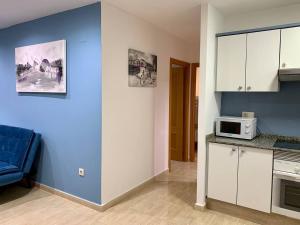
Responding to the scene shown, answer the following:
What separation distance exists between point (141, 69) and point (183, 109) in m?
1.79

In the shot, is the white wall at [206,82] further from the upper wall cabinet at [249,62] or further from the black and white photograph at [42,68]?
the black and white photograph at [42,68]

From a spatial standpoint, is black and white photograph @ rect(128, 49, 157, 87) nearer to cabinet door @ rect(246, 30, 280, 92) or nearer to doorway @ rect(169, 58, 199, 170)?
doorway @ rect(169, 58, 199, 170)

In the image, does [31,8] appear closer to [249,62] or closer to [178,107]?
[249,62]

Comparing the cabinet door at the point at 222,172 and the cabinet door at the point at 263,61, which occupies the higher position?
the cabinet door at the point at 263,61

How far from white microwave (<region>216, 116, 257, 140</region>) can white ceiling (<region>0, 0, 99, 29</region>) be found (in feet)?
6.89

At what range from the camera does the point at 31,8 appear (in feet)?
9.64


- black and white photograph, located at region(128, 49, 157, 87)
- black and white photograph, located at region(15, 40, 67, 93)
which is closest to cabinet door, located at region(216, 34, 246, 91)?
black and white photograph, located at region(128, 49, 157, 87)

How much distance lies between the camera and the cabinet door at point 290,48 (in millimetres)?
2543

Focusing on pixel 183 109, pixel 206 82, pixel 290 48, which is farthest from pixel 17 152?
pixel 290 48

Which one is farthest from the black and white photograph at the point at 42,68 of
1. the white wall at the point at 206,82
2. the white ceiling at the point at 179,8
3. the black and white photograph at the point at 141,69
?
the white wall at the point at 206,82

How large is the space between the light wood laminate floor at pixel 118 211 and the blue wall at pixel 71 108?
8.6 inches

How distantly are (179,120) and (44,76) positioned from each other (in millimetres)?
2741

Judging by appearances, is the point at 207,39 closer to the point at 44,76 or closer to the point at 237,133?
the point at 237,133

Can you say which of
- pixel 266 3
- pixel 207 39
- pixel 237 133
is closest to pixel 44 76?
pixel 207 39
